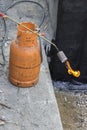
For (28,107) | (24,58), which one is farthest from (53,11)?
(28,107)

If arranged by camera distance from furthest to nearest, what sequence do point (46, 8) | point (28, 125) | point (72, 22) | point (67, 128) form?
point (46, 8)
point (72, 22)
point (67, 128)
point (28, 125)

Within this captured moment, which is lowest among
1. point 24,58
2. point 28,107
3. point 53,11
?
point 28,107

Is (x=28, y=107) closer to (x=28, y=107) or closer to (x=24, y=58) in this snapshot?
(x=28, y=107)

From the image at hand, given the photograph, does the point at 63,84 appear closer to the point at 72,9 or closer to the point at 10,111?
the point at 72,9

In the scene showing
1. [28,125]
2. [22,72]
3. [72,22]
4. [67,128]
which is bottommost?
[67,128]

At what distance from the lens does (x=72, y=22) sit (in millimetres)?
3928

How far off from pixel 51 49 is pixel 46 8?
30.7 inches

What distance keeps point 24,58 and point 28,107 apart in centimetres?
43

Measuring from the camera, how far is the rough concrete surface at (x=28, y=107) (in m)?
2.76

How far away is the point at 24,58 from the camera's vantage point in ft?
9.80

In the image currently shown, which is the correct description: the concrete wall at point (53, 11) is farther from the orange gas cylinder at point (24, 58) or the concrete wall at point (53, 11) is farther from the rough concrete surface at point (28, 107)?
the orange gas cylinder at point (24, 58)

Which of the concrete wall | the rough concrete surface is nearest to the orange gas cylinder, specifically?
the rough concrete surface

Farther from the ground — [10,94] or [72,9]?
[72,9]

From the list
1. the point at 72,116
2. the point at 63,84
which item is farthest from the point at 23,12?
the point at 72,116
